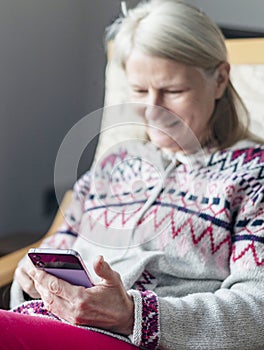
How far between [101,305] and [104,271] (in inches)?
2.7

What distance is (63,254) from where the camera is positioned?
107 cm

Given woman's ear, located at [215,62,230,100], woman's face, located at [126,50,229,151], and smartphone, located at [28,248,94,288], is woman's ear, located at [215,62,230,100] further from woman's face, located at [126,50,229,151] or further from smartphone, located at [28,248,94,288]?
smartphone, located at [28,248,94,288]

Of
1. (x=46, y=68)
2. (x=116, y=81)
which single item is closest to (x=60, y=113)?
(x=46, y=68)

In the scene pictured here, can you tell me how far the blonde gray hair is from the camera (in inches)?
53.6

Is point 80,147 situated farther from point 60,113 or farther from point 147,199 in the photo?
point 60,113

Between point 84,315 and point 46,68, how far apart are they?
140cm

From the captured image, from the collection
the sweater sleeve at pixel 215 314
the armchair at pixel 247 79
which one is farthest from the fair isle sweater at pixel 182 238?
the armchair at pixel 247 79

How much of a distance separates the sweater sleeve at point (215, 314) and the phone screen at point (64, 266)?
0.09 meters

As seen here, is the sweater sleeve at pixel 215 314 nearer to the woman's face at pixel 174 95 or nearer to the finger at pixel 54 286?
the finger at pixel 54 286

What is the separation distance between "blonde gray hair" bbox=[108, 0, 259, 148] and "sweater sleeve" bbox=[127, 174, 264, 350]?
0.29 metres

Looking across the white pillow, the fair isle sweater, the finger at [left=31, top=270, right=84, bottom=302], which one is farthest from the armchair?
the finger at [left=31, top=270, right=84, bottom=302]

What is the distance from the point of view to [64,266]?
1117 mm

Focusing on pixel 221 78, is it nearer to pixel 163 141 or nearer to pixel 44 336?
pixel 163 141

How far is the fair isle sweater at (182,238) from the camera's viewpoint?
45.9 inches
